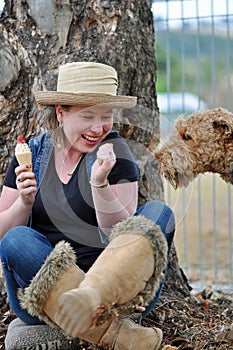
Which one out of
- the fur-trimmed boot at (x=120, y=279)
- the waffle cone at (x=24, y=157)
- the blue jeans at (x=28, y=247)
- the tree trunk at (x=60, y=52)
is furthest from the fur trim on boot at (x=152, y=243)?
the tree trunk at (x=60, y=52)

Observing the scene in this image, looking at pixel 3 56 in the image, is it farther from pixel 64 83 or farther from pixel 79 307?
pixel 79 307

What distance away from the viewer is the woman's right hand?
287cm

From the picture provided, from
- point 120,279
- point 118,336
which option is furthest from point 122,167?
point 118,336

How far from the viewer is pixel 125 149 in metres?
3.08

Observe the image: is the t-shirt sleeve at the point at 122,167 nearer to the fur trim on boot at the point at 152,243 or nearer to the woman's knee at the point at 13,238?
the fur trim on boot at the point at 152,243

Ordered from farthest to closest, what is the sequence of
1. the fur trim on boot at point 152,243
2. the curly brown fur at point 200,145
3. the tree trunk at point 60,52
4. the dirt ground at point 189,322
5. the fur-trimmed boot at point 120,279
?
the tree trunk at point 60,52 → the curly brown fur at point 200,145 → the dirt ground at point 189,322 → the fur trim on boot at point 152,243 → the fur-trimmed boot at point 120,279

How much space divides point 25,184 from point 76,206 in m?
0.29

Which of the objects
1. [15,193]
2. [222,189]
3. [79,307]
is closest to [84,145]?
[15,193]

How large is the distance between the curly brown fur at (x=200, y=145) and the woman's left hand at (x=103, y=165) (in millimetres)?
734

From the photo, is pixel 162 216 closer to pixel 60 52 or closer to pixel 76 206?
pixel 76 206

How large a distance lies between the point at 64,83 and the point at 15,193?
0.56m

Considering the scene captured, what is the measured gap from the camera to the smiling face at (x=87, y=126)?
298 centimetres

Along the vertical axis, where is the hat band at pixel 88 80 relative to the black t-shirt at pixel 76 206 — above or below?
above

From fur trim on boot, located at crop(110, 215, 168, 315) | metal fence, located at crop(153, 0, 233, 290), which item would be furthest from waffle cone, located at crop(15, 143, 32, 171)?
metal fence, located at crop(153, 0, 233, 290)
